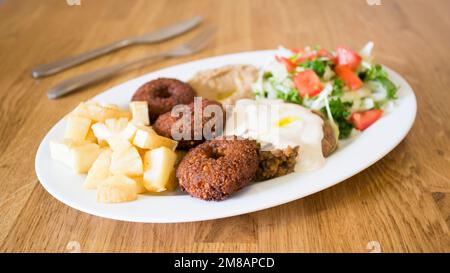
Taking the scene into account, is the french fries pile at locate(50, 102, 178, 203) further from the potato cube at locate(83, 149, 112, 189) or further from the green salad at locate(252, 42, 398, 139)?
the green salad at locate(252, 42, 398, 139)

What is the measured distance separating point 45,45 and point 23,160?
1.74 metres

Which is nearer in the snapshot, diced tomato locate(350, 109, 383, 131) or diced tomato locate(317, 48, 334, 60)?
diced tomato locate(350, 109, 383, 131)

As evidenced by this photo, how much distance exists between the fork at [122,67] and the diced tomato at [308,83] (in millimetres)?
1227

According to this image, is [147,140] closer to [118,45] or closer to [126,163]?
[126,163]

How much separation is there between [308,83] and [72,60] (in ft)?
6.07

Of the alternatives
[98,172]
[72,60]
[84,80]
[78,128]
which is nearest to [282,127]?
[98,172]

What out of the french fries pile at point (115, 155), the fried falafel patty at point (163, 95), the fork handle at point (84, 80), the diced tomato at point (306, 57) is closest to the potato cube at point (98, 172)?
the french fries pile at point (115, 155)

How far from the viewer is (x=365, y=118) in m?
2.76

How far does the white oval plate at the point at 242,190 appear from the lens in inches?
78.7

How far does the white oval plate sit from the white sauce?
83 millimetres

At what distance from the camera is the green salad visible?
2803mm

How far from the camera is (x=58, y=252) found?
2.06 m

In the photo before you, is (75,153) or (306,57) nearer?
(75,153)

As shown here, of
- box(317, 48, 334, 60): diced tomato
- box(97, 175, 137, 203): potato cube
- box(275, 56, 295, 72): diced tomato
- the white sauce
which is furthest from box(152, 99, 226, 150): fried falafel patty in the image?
box(317, 48, 334, 60): diced tomato
